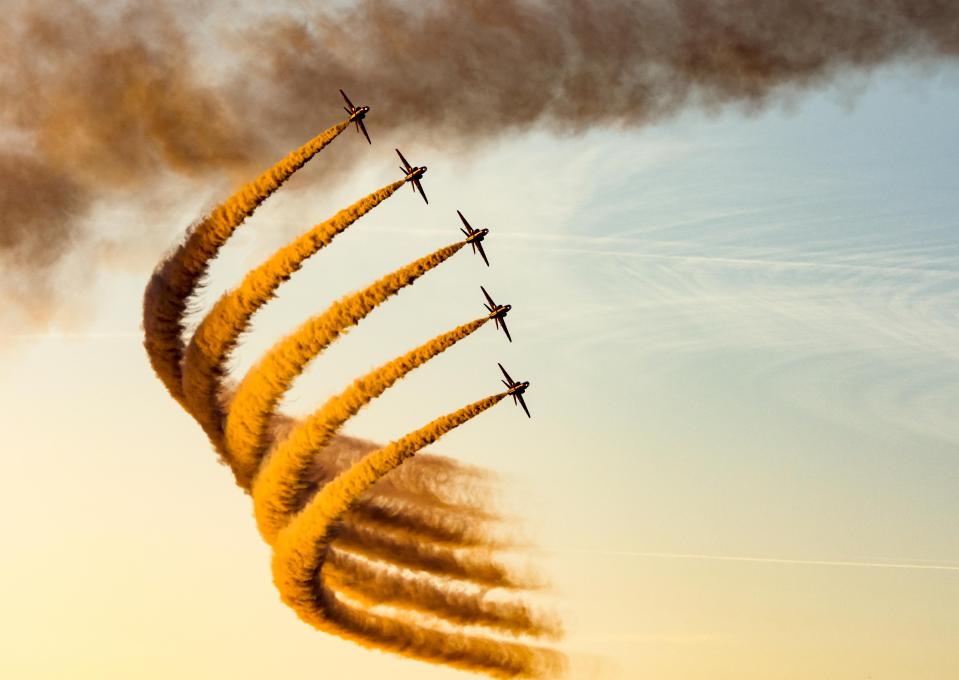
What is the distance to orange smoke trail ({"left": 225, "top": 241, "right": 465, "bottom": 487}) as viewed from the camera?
56344 millimetres

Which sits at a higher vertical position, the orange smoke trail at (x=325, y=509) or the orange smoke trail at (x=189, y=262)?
the orange smoke trail at (x=189, y=262)

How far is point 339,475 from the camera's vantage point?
2293 inches

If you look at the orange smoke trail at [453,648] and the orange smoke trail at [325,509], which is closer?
the orange smoke trail at [325,509]

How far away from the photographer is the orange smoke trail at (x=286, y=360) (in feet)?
185

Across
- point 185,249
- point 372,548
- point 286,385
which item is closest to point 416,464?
point 372,548

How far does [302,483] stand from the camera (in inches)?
2349

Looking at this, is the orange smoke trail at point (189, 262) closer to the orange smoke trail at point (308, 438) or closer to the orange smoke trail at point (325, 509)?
the orange smoke trail at point (308, 438)

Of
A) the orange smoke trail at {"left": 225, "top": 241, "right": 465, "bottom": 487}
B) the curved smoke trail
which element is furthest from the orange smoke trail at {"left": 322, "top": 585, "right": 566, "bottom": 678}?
the orange smoke trail at {"left": 225, "top": 241, "right": 465, "bottom": 487}

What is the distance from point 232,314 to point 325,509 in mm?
9762

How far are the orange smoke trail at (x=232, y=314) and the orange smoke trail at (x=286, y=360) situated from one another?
4.51ft

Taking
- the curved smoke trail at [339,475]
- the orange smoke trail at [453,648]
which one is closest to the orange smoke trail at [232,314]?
the curved smoke trail at [339,475]

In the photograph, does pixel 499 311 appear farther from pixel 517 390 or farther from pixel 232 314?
pixel 232 314

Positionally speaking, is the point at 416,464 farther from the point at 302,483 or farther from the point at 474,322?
the point at 474,322

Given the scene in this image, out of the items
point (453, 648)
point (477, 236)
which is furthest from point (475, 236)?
Answer: point (453, 648)
